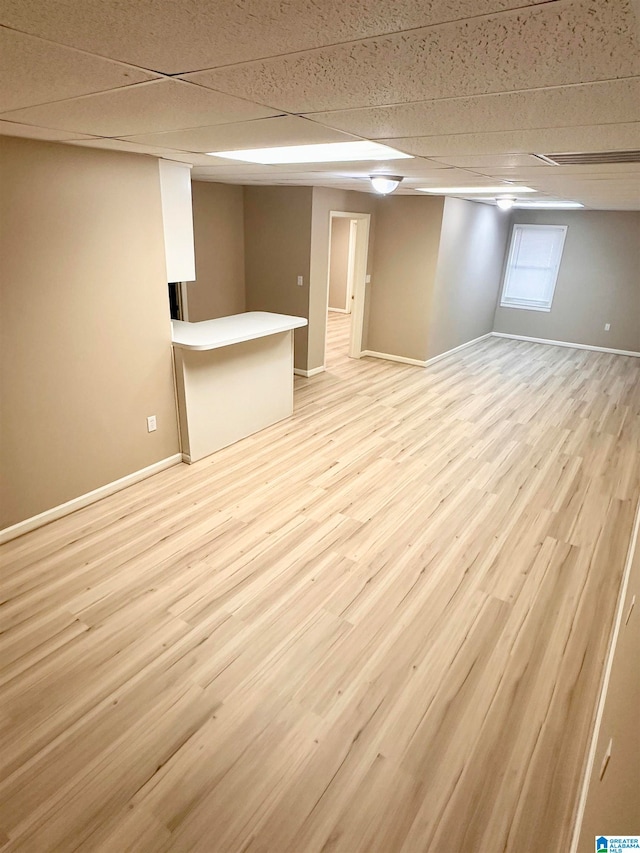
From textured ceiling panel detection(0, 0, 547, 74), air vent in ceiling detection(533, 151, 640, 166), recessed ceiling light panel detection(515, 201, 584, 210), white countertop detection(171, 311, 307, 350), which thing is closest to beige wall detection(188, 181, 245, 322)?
white countertop detection(171, 311, 307, 350)

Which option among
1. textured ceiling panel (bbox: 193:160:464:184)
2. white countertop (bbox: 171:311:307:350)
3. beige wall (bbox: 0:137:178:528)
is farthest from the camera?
white countertop (bbox: 171:311:307:350)

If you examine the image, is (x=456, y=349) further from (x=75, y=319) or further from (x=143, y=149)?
(x=75, y=319)

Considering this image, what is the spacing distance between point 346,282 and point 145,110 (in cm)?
963

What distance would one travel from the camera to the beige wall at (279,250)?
585cm

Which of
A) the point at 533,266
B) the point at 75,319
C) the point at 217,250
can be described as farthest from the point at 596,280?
the point at 75,319

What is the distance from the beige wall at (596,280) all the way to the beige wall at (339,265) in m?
3.75

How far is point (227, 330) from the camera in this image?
13.9ft

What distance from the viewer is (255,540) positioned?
321 centimetres

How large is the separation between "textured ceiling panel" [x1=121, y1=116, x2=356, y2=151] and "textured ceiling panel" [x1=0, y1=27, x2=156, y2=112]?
23.3 inches

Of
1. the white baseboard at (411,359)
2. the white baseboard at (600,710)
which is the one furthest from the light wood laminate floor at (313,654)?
the white baseboard at (411,359)

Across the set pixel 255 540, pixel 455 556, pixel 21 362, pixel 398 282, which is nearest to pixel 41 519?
pixel 21 362

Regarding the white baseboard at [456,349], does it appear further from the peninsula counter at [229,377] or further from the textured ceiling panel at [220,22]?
the textured ceiling panel at [220,22]

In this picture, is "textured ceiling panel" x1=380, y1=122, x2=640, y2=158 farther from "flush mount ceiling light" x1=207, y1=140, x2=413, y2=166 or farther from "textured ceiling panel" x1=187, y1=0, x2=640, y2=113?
"textured ceiling panel" x1=187, y1=0, x2=640, y2=113

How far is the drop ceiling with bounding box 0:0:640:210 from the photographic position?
883mm
